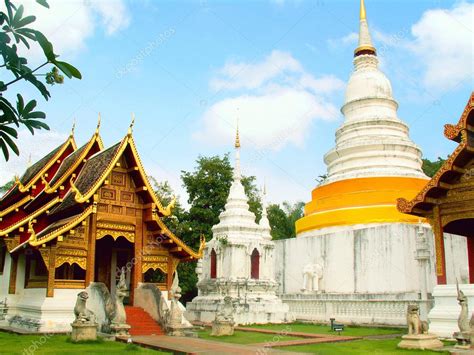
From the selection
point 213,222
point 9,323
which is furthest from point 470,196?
point 213,222

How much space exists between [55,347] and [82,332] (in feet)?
3.87

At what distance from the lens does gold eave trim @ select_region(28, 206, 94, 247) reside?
44.1ft

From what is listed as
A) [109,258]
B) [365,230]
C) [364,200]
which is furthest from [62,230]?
[364,200]

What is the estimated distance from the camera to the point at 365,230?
74.9ft

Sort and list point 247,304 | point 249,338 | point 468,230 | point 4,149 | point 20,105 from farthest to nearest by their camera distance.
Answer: point 247,304
point 468,230
point 249,338
point 20,105
point 4,149

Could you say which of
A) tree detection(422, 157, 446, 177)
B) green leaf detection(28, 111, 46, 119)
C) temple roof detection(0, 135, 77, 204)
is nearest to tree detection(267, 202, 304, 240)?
tree detection(422, 157, 446, 177)

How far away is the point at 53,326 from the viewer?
14.0 m

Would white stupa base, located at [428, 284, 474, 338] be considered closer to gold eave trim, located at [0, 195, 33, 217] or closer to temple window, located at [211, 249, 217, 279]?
temple window, located at [211, 249, 217, 279]

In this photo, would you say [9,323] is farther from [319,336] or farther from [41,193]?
[319,336]

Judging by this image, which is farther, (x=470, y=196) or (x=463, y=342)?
(x=470, y=196)

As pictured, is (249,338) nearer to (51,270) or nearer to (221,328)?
(221,328)

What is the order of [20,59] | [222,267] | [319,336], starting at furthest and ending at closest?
[222,267] → [319,336] → [20,59]

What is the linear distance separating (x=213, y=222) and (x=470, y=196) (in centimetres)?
1917

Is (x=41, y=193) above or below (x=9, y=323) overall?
above
